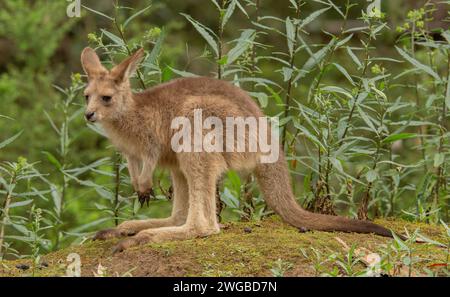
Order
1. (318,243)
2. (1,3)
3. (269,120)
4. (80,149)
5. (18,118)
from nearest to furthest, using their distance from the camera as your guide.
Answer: (318,243), (269,120), (18,118), (80,149), (1,3)

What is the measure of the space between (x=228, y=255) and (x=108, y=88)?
1484 mm

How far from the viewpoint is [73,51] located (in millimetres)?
12117

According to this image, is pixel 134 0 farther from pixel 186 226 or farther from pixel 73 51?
pixel 186 226

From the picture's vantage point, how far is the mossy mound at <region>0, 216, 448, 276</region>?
5.14m

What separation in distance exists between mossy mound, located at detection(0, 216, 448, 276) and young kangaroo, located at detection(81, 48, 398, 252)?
0.13 m

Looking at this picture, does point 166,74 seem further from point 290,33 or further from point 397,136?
point 397,136

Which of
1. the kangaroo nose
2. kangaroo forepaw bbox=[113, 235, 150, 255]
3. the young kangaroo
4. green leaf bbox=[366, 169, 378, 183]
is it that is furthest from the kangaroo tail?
the kangaroo nose

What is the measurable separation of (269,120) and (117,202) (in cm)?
135

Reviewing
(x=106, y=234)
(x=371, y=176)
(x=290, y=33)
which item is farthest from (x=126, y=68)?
(x=371, y=176)

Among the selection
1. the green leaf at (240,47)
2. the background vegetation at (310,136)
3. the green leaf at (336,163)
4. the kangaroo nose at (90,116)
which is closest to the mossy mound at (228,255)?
the background vegetation at (310,136)

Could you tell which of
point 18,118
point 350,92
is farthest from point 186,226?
point 18,118

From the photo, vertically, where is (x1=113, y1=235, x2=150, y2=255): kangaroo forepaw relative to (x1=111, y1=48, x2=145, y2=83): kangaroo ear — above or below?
below

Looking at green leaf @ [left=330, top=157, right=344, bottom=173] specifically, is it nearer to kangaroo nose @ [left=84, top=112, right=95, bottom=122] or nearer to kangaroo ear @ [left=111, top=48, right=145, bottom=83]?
kangaroo ear @ [left=111, top=48, right=145, bottom=83]
